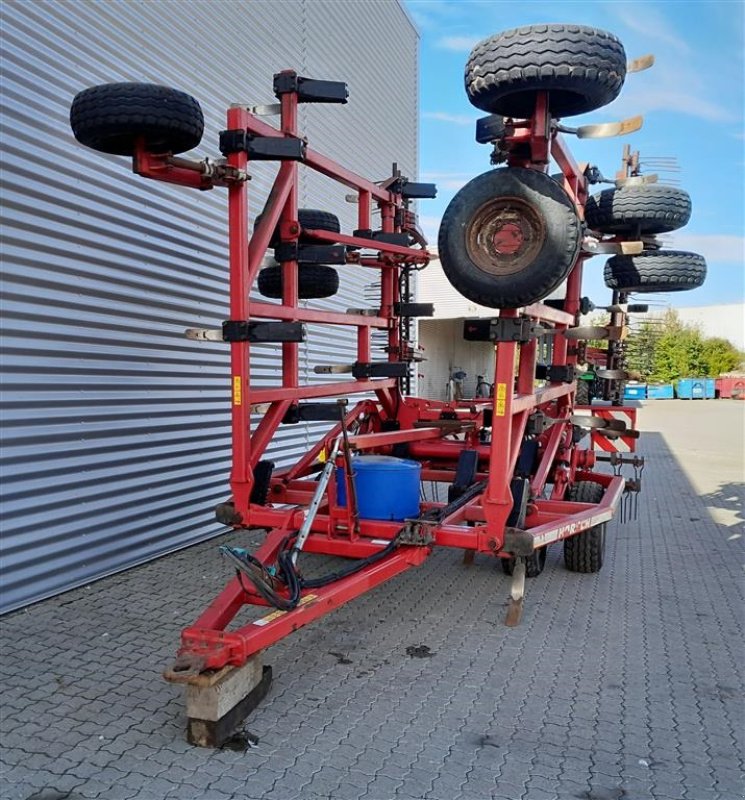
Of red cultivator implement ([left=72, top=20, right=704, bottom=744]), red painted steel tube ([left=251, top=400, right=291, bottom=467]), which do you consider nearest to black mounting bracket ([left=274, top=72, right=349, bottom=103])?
red cultivator implement ([left=72, top=20, right=704, bottom=744])

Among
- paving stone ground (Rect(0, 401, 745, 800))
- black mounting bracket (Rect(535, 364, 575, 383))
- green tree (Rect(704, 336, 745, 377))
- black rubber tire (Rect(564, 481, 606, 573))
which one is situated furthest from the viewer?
green tree (Rect(704, 336, 745, 377))

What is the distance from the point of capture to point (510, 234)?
392 centimetres

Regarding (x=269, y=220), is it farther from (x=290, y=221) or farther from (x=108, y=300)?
(x=108, y=300)

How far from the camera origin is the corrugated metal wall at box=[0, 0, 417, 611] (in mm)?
4348

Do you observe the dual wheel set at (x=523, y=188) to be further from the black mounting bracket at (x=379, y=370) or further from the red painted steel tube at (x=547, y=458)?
the black mounting bracket at (x=379, y=370)

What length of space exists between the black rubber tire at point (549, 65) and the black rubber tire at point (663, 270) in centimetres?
248

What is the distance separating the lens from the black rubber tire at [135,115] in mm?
3637

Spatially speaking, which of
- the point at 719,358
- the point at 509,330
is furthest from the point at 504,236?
the point at 719,358

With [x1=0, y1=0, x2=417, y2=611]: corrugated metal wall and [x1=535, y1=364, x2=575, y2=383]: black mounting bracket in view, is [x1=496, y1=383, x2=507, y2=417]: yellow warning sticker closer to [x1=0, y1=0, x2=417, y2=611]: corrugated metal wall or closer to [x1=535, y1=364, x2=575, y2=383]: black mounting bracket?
[x1=535, y1=364, x2=575, y2=383]: black mounting bracket

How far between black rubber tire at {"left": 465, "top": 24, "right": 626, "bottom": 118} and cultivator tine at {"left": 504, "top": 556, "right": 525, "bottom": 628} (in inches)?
103

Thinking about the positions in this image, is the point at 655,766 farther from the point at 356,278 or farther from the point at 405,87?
the point at 405,87

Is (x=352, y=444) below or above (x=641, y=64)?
below

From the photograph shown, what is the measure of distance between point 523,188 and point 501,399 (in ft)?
3.83

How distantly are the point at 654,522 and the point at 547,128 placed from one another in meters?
4.97
